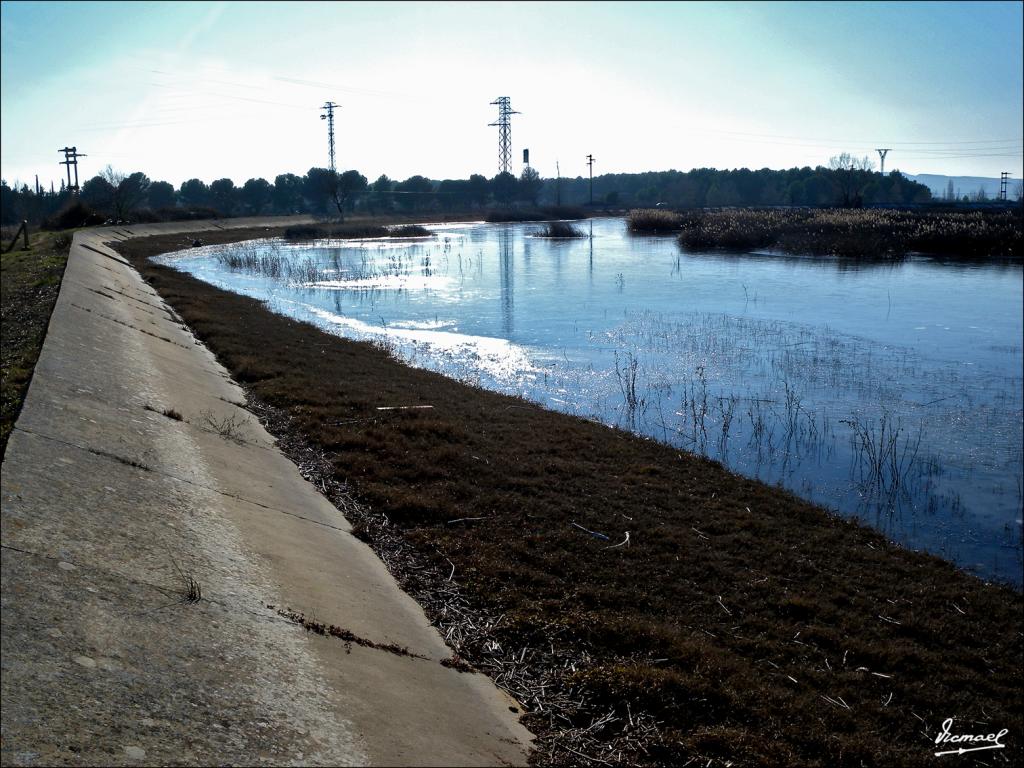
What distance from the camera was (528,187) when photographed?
125m

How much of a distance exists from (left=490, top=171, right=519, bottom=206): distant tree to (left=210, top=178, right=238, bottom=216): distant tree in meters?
39.2

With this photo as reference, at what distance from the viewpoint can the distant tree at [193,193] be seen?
120m

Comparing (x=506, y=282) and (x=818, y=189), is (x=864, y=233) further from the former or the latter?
(x=818, y=189)

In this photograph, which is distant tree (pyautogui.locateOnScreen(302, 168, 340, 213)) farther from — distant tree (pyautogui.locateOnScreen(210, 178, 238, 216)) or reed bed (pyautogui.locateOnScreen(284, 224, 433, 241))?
reed bed (pyautogui.locateOnScreen(284, 224, 433, 241))

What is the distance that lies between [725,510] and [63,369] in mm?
6952

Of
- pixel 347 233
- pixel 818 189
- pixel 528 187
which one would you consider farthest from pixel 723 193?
pixel 347 233

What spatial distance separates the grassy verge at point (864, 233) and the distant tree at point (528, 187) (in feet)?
198

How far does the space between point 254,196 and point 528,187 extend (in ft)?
139

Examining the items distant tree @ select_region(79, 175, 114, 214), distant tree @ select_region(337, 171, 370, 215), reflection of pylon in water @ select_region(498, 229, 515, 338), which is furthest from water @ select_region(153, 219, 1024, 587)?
distant tree @ select_region(337, 171, 370, 215)

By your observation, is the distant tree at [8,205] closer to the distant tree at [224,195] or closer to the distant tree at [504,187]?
the distant tree at [224,195]

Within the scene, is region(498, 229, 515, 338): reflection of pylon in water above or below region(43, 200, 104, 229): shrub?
below

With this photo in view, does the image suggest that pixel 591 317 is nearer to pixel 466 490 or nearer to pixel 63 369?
pixel 466 490

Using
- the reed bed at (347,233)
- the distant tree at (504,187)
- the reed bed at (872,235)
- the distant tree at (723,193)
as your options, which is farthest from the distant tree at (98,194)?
the distant tree at (723,193)

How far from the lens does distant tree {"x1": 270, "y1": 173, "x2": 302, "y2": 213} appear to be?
403 ft
